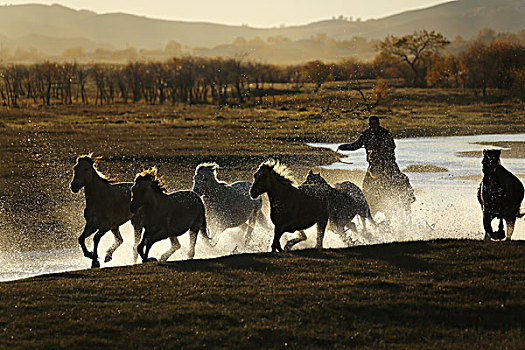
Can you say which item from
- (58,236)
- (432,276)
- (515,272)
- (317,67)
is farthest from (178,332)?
(317,67)

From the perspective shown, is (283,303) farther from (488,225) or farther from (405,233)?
(405,233)

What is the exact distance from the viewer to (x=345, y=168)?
28.7 metres

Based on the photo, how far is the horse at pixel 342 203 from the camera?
558 inches

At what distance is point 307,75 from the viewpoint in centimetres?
9212

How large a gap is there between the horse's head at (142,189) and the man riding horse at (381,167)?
4.64 meters

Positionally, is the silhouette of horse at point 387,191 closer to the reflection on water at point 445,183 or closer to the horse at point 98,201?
the reflection on water at point 445,183

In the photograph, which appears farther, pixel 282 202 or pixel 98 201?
pixel 98 201

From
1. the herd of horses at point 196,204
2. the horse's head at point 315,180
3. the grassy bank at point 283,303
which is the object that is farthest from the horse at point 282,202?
the grassy bank at point 283,303

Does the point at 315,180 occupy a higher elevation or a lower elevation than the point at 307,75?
lower

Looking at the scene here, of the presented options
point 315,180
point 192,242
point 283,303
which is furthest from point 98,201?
point 283,303

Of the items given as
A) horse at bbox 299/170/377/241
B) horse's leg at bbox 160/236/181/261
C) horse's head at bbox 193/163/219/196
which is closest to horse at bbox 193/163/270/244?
horse's head at bbox 193/163/219/196

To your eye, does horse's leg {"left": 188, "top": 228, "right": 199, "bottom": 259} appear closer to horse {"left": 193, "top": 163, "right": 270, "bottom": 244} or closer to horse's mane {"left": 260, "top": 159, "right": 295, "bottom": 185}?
horse {"left": 193, "top": 163, "right": 270, "bottom": 244}

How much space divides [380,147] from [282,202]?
337 cm

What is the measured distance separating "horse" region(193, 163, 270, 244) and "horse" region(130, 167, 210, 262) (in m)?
1.23
